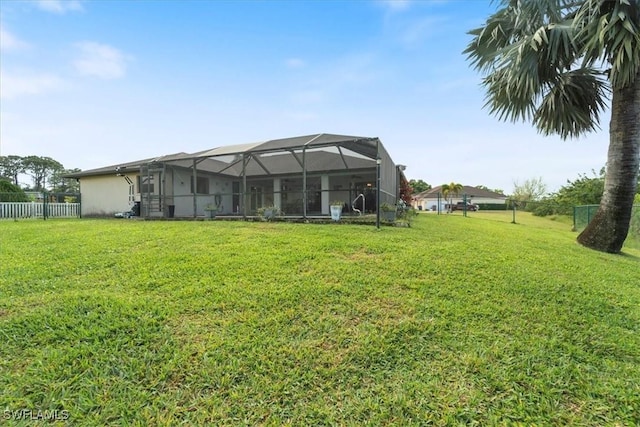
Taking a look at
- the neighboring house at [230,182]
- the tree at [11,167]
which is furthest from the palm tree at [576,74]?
the tree at [11,167]

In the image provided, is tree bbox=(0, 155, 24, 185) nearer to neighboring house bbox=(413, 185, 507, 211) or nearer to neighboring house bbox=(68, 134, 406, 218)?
neighboring house bbox=(68, 134, 406, 218)

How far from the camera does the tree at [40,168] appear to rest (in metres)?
50.7

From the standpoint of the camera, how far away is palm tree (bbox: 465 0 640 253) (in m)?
5.73

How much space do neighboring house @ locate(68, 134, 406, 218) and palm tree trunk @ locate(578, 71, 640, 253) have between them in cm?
563

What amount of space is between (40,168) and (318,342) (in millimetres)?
71914

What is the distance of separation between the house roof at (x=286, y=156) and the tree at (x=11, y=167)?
51.1 metres

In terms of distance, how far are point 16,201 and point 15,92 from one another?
9.18 m

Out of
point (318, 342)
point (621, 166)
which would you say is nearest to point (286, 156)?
point (621, 166)

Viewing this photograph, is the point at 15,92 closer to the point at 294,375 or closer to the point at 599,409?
the point at 294,375

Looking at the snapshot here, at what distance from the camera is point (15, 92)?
9.62 metres

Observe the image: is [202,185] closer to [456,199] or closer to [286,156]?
Answer: [286,156]

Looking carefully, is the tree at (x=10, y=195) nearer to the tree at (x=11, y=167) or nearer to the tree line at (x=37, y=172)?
the tree line at (x=37, y=172)

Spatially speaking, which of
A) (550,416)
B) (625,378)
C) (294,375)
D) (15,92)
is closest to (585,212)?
(625,378)

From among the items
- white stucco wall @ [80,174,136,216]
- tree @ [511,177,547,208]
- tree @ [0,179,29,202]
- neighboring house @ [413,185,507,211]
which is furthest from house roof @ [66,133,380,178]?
tree @ [511,177,547,208]
